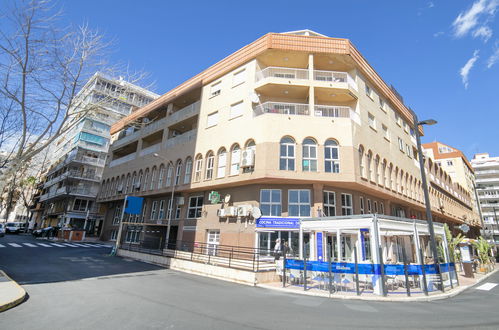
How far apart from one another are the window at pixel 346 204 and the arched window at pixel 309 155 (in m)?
3.62

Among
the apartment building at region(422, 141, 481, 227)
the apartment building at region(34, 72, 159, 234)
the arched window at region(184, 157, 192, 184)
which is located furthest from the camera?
the apartment building at region(422, 141, 481, 227)

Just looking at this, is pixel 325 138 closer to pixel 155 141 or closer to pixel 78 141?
pixel 155 141

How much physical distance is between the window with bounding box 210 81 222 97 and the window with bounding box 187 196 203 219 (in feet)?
32.2

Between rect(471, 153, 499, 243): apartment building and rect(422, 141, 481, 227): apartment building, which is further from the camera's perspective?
rect(471, 153, 499, 243): apartment building

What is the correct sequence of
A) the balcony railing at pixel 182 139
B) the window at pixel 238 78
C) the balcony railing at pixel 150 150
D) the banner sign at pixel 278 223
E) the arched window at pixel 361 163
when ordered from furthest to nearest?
the balcony railing at pixel 150 150, the balcony railing at pixel 182 139, the window at pixel 238 78, the arched window at pixel 361 163, the banner sign at pixel 278 223

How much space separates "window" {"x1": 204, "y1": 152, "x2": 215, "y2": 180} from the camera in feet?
72.3

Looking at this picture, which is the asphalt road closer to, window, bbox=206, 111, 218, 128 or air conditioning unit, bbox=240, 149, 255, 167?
air conditioning unit, bbox=240, 149, 255, 167

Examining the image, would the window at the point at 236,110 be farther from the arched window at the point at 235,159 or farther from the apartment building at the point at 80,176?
the apartment building at the point at 80,176

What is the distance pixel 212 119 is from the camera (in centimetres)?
2383

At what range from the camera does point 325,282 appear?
1114cm

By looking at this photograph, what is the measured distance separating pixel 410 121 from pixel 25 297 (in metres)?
37.8

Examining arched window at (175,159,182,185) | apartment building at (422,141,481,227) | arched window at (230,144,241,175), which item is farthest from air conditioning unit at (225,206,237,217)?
apartment building at (422,141,481,227)

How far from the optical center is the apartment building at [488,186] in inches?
2908

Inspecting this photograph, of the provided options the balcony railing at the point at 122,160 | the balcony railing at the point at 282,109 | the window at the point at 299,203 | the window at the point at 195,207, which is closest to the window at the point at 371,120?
the balcony railing at the point at 282,109
